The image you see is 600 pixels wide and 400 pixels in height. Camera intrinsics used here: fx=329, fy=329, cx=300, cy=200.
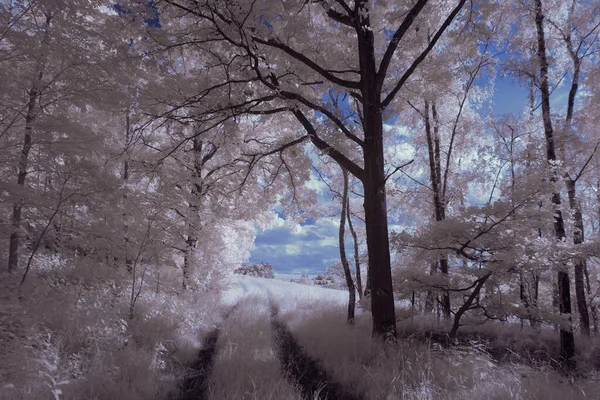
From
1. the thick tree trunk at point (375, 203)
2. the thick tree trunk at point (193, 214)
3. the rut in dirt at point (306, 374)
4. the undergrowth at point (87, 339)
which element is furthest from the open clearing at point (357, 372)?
the thick tree trunk at point (193, 214)

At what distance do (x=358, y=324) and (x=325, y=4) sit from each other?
8162 millimetres

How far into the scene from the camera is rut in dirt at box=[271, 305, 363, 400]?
4.53m

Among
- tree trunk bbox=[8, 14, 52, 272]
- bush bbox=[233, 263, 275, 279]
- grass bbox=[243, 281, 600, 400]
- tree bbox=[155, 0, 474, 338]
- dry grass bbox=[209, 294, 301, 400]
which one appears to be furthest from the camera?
bush bbox=[233, 263, 275, 279]

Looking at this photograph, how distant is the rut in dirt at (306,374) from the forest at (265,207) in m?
0.06

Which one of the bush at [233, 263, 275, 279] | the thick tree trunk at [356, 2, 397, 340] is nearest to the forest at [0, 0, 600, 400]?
the thick tree trunk at [356, 2, 397, 340]

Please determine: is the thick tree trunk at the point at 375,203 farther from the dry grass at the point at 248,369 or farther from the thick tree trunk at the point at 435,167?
the thick tree trunk at the point at 435,167

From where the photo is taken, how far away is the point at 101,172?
8.28m

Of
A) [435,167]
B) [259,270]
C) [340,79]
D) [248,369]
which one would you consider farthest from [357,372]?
[259,270]

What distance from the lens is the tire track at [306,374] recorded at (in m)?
4.53

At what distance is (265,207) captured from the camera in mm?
10711

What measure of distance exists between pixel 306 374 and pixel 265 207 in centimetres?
604

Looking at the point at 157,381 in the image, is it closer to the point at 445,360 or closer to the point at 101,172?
the point at 445,360

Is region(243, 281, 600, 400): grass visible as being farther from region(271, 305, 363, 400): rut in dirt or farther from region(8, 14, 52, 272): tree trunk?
region(8, 14, 52, 272): tree trunk

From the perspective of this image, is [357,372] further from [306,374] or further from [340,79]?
[340,79]
